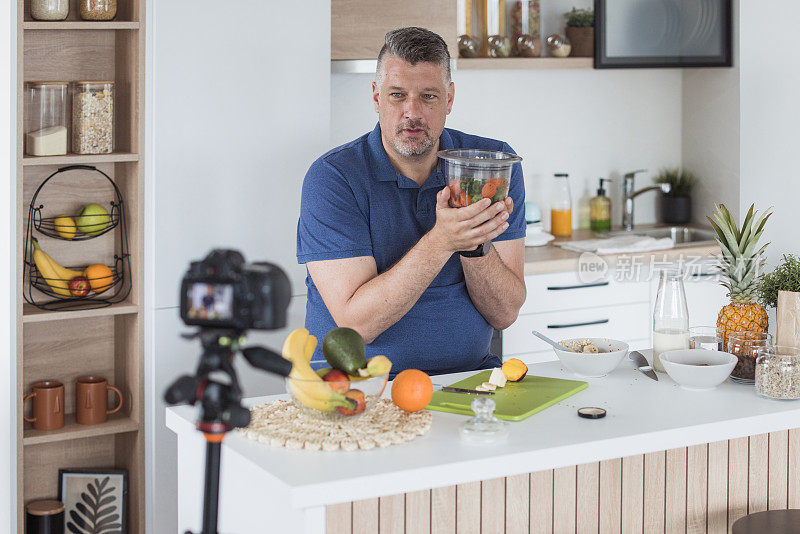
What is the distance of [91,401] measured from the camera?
311 cm

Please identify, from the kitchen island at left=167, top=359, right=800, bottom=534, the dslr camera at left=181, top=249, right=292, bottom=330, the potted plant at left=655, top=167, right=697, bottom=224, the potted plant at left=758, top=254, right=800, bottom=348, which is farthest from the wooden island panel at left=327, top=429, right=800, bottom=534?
the potted plant at left=655, top=167, right=697, bottom=224

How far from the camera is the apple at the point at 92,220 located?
10.1 ft

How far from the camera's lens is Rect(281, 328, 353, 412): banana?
5.39 feet

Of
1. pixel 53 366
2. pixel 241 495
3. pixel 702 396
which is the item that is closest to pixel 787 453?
pixel 702 396

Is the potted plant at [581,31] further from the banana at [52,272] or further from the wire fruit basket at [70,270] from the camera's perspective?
the banana at [52,272]

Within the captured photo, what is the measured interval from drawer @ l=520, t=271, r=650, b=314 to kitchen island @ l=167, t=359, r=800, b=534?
1.55 metres

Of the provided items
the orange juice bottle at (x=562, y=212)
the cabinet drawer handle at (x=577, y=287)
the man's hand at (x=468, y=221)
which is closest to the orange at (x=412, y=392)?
the man's hand at (x=468, y=221)

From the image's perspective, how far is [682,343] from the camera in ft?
7.01

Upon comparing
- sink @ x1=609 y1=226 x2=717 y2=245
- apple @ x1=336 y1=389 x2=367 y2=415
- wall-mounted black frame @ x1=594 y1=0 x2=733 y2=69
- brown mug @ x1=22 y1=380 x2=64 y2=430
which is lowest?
brown mug @ x1=22 y1=380 x2=64 y2=430

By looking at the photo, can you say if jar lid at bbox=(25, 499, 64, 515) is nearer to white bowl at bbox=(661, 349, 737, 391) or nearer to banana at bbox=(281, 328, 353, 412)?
banana at bbox=(281, 328, 353, 412)

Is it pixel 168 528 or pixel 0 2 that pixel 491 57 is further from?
pixel 168 528

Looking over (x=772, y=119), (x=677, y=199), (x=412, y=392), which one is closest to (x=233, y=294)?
(x=412, y=392)

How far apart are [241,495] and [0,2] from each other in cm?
178

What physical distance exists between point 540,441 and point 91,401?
1.88 m
